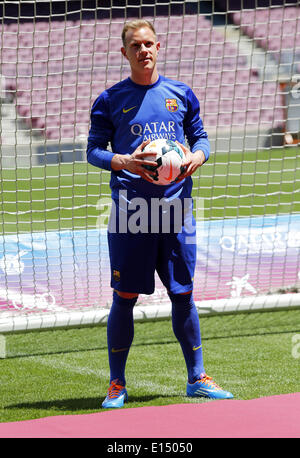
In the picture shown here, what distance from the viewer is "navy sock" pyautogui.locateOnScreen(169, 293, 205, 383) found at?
344cm

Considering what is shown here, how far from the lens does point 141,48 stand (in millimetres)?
3166

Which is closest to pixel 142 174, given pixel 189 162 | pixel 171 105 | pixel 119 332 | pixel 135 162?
pixel 135 162

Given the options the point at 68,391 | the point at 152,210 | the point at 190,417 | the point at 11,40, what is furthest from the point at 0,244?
the point at 11,40

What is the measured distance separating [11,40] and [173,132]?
28.1 ft

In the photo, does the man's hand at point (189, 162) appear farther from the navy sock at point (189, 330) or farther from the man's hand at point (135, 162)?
the navy sock at point (189, 330)

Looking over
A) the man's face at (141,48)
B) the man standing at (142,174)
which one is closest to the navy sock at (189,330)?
the man standing at (142,174)

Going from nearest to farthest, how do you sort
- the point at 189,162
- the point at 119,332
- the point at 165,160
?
1. the point at 165,160
2. the point at 189,162
3. the point at 119,332

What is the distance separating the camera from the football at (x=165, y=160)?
304cm

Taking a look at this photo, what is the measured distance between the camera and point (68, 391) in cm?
370

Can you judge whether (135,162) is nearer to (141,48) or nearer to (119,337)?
(141,48)

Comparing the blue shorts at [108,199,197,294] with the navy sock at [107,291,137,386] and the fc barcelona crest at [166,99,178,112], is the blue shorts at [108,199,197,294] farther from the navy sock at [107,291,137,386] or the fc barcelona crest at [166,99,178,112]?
the fc barcelona crest at [166,99,178,112]

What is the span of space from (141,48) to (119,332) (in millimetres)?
1410

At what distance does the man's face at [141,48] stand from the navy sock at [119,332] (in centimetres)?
114
